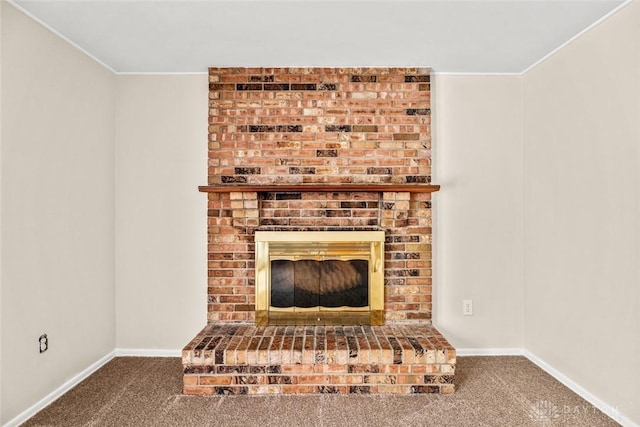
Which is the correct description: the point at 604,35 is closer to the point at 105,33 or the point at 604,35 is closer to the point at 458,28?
the point at 458,28

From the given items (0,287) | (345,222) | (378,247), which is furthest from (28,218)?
(378,247)

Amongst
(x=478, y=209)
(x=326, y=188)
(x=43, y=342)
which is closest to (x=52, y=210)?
(x=43, y=342)

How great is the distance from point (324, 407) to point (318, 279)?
0.90 m

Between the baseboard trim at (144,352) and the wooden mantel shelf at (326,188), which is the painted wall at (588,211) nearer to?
the wooden mantel shelf at (326,188)

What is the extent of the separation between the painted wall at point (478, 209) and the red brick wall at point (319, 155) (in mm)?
148

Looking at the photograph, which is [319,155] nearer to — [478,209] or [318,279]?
[318,279]

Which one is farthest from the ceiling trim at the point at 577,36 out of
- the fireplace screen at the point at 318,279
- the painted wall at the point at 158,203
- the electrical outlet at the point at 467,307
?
the painted wall at the point at 158,203

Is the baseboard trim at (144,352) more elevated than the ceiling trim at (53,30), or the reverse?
the ceiling trim at (53,30)

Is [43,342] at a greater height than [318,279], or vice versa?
[318,279]

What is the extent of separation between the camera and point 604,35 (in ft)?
7.23

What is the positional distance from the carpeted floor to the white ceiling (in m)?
2.17

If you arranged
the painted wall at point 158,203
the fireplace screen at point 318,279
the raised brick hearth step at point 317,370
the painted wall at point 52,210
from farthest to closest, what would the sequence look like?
1. the painted wall at point 158,203
2. the fireplace screen at point 318,279
3. the raised brick hearth step at point 317,370
4. the painted wall at point 52,210

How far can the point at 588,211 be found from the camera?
2324mm

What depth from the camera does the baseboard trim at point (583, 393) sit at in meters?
2.08
